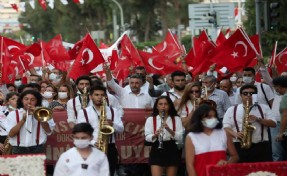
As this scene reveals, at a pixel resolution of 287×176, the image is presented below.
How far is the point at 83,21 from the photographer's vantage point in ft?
262

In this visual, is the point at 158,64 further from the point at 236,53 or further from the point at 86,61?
the point at 86,61

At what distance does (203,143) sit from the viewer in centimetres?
1160

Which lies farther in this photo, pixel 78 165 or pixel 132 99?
pixel 132 99

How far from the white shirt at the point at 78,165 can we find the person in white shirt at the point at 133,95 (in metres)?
5.42

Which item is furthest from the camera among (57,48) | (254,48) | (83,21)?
(83,21)

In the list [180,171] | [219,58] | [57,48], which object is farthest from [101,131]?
[57,48]

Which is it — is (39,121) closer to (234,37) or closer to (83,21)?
(234,37)

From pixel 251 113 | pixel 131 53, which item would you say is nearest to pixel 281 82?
pixel 251 113

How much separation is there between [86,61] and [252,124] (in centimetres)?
574

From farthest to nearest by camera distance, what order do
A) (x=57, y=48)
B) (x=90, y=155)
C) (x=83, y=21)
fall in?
(x=83, y=21) < (x=57, y=48) < (x=90, y=155)

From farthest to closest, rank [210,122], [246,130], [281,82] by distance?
1. [281,82]
2. [246,130]
3. [210,122]

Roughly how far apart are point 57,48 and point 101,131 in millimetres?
11444

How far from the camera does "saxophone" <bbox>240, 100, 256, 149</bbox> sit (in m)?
13.5

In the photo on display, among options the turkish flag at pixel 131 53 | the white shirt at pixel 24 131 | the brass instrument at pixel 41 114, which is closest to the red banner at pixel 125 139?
the white shirt at pixel 24 131
